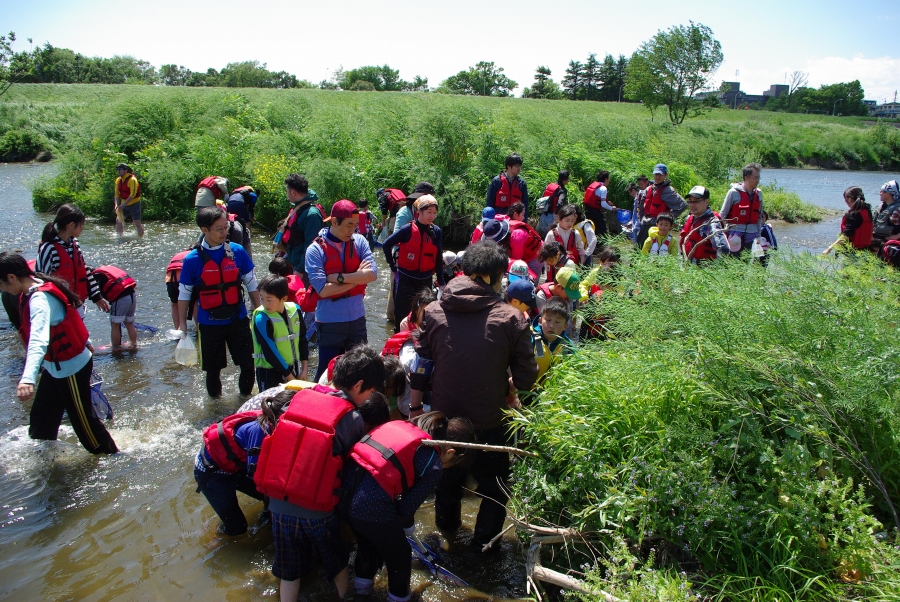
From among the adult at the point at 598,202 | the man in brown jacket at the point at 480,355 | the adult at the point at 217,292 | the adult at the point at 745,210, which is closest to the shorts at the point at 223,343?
the adult at the point at 217,292

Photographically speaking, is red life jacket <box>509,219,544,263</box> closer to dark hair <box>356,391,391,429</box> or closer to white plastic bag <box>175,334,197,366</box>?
white plastic bag <box>175,334,197,366</box>

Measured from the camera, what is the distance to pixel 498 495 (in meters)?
3.70

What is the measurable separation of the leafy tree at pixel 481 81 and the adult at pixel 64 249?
72313 mm

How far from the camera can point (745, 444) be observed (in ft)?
9.24

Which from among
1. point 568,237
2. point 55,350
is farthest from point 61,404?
point 568,237

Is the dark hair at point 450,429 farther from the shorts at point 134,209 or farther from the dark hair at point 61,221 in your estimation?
the shorts at point 134,209

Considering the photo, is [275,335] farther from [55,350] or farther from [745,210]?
[745,210]

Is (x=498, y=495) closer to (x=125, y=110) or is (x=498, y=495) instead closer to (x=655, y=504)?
(x=655, y=504)

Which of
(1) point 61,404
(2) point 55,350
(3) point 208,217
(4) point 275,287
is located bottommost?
(1) point 61,404

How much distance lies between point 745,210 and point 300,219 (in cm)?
561

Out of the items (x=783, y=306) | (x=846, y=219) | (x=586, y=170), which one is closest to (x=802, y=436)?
(x=783, y=306)

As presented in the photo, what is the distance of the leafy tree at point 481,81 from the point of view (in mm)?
74625

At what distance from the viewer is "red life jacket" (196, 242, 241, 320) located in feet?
17.3

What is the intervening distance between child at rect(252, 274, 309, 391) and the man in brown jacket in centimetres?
186
